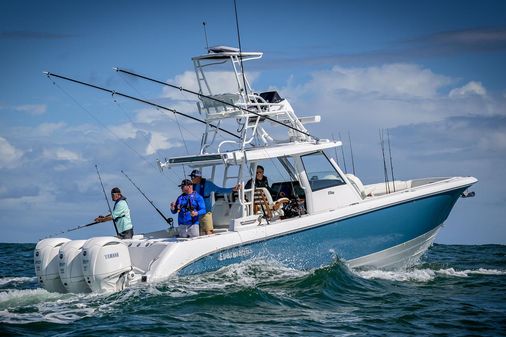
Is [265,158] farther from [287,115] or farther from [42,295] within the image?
[42,295]

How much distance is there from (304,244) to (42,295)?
4.60 meters

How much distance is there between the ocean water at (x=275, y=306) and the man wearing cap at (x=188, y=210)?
1193 mm

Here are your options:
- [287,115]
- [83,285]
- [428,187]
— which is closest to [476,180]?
[428,187]

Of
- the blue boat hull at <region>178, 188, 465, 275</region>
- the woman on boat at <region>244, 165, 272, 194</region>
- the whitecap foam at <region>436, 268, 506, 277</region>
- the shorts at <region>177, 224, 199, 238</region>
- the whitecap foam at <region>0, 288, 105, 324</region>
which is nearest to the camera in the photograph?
the whitecap foam at <region>0, 288, 105, 324</region>

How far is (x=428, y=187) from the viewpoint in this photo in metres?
15.7

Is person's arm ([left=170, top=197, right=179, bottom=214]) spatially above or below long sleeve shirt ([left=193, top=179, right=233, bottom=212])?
below

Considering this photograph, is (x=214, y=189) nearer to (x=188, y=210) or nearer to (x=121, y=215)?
(x=188, y=210)

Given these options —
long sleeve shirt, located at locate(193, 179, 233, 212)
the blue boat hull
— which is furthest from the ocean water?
long sleeve shirt, located at locate(193, 179, 233, 212)

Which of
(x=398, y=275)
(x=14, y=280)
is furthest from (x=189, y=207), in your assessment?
(x=14, y=280)

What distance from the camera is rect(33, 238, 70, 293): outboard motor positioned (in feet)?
42.2

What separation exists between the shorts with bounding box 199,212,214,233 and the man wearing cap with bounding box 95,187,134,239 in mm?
1500

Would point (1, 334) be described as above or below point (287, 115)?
below

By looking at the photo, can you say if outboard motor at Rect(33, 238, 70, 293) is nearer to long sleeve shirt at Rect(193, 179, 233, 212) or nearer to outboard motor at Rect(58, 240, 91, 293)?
outboard motor at Rect(58, 240, 91, 293)

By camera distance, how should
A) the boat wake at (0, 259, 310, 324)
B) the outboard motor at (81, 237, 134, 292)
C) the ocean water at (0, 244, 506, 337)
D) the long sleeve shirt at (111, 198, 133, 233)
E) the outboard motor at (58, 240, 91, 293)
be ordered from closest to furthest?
the ocean water at (0, 244, 506, 337) → the boat wake at (0, 259, 310, 324) → the outboard motor at (81, 237, 134, 292) → the outboard motor at (58, 240, 91, 293) → the long sleeve shirt at (111, 198, 133, 233)
